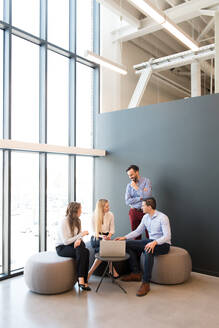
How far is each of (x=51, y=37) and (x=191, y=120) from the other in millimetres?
3162

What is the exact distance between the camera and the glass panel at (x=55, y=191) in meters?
5.72

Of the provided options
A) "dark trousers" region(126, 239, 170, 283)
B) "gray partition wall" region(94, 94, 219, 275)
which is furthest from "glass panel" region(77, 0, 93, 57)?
"dark trousers" region(126, 239, 170, 283)

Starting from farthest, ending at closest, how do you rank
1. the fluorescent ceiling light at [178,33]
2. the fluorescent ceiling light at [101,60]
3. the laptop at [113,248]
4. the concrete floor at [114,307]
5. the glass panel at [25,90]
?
the fluorescent ceiling light at [101,60] < the glass panel at [25,90] < the fluorescent ceiling light at [178,33] < the laptop at [113,248] < the concrete floor at [114,307]

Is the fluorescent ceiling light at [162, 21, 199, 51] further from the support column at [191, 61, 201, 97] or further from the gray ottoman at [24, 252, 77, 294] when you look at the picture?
the gray ottoman at [24, 252, 77, 294]

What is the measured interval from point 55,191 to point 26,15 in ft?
10.7

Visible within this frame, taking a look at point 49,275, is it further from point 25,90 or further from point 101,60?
point 101,60

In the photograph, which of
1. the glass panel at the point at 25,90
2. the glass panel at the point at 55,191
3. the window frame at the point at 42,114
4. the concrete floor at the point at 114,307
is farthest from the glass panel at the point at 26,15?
the concrete floor at the point at 114,307

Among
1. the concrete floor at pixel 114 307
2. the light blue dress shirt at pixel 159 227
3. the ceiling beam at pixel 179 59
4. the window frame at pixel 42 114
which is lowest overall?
the concrete floor at pixel 114 307

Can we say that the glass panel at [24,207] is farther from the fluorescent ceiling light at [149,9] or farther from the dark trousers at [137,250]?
the fluorescent ceiling light at [149,9]

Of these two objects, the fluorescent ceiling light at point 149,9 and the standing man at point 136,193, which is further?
the standing man at point 136,193

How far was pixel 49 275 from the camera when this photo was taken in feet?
13.1

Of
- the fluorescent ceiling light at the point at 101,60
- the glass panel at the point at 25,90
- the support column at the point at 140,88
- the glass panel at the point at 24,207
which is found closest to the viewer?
the glass panel at the point at 24,207

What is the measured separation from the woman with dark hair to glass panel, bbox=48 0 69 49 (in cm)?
355

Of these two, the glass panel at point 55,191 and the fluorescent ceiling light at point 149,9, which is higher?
the fluorescent ceiling light at point 149,9
